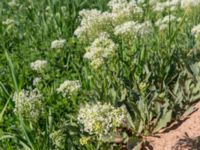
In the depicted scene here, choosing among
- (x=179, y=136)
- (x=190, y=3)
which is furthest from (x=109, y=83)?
(x=190, y=3)

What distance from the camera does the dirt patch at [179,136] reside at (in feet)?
13.3

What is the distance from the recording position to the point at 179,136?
4.21m

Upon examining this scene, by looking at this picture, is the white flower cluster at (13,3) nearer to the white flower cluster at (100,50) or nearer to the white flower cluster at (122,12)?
the white flower cluster at (122,12)

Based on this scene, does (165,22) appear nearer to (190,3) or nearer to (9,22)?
(190,3)

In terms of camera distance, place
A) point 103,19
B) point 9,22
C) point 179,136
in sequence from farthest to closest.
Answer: point 9,22 < point 103,19 < point 179,136

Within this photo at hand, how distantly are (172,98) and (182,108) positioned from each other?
18cm

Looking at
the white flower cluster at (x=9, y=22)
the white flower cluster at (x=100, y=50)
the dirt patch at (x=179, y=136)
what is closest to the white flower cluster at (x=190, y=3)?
the dirt patch at (x=179, y=136)

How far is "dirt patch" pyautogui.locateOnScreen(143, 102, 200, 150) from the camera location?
4.07 m

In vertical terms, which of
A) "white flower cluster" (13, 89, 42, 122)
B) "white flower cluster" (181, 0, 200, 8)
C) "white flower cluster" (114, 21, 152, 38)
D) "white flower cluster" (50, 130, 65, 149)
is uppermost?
"white flower cluster" (114, 21, 152, 38)

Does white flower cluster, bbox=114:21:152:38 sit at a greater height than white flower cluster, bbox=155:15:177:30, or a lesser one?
greater

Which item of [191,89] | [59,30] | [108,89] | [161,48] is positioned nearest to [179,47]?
[161,48]

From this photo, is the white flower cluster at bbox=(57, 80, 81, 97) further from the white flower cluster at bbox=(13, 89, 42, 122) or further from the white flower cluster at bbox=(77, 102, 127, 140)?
the white flower cluster at bbox=(77, 102, 127, 140)

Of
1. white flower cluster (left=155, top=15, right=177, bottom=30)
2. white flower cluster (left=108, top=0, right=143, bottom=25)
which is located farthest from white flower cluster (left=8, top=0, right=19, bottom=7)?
white flower cluster (left=108, top=0, right=143, bottom=25)

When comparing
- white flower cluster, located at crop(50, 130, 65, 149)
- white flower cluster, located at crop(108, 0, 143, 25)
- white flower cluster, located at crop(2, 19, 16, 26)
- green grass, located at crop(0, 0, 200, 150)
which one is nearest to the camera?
white flower cluster, located at crop(50, 130, 65, 149)
